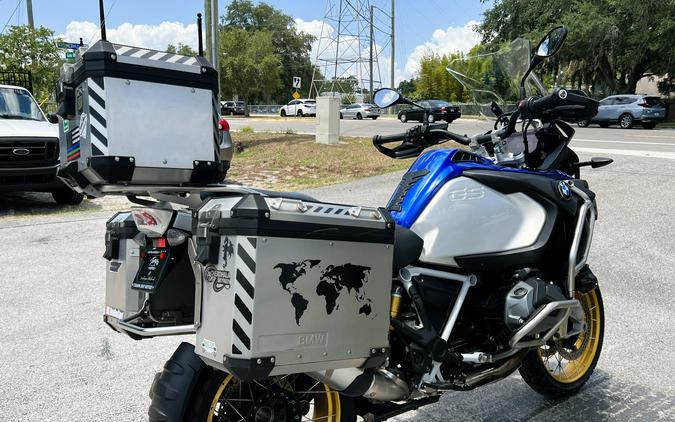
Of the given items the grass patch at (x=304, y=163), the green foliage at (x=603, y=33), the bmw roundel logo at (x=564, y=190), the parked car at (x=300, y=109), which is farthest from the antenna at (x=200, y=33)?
the parked car at (x=300, y=109)

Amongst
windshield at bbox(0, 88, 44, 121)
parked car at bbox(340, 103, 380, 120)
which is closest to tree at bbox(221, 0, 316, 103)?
parked car at bbox(340, 103, 380, 120)

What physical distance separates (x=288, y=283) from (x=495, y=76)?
2374 mm

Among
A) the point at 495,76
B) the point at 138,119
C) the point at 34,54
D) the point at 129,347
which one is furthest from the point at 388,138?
the point at 34,54

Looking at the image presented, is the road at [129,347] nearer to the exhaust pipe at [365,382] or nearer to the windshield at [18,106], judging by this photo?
the exhaust pipe at [365,382]

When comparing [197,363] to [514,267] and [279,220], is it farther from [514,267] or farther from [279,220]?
[514,267]

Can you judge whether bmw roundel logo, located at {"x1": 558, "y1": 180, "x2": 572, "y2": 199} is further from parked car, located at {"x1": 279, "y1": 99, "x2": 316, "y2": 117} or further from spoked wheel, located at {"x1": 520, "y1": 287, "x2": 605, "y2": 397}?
parked car, located at {"x1": 279, "y1": 99, "x2": 316, "y2": 117}

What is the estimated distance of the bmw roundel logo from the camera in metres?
3.05

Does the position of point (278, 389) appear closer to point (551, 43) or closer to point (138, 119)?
point (138, 119)

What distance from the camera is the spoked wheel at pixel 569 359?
3.51 meters

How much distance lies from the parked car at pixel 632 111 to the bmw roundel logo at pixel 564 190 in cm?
2487

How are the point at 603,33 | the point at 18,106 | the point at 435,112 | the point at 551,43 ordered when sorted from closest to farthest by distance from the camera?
the point at 551,43, the point at 435,112, the point at 18,106, the point at 603,33

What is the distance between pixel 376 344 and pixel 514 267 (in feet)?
3.19

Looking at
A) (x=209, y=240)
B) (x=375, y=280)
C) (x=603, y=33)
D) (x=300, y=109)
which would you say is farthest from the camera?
(x=300, y=109)

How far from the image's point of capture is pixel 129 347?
4.25 metres
